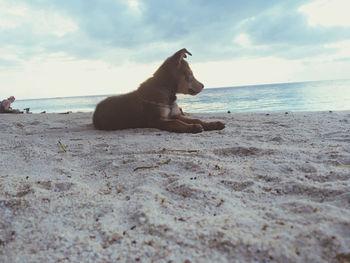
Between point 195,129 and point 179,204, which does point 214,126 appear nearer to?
point 195,129

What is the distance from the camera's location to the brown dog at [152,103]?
15.0 feet

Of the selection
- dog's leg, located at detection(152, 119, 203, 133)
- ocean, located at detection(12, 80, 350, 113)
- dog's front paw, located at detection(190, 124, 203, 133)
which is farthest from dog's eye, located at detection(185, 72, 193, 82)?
ocean, located at detection(12, 80, 350, 113)

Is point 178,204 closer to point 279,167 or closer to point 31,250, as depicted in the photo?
point 31,250

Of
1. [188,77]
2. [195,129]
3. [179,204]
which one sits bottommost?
[179,204]

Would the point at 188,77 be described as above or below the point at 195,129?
above

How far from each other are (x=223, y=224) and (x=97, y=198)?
0.83 metres

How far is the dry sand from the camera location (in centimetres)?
116

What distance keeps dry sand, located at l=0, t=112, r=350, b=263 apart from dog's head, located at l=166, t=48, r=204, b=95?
2112 mm

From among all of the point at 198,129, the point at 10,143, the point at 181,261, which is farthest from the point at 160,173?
the point at 10,143

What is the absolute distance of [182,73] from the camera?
4.81 m

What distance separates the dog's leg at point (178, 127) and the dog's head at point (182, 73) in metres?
0.79

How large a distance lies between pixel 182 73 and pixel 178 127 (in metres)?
1.17

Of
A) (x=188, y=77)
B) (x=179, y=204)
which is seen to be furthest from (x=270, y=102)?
(x=179, y=204)

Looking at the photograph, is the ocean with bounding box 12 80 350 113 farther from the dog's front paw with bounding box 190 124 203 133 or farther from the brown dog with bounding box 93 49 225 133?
the dog's front paw with bounding box 190 124 203 133
